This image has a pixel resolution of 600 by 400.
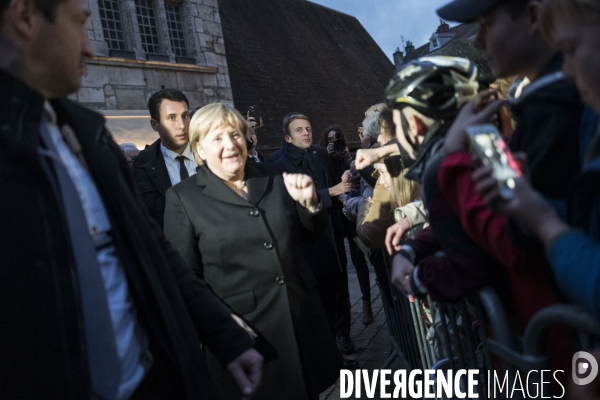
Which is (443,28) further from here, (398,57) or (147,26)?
(147,26)

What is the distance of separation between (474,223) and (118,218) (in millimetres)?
1054

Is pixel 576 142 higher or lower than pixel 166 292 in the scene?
higher

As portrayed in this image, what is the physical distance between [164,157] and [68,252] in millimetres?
2889

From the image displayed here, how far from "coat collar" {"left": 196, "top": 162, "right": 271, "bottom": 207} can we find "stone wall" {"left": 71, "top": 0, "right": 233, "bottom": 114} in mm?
8833

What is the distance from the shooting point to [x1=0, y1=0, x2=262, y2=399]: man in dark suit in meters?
1.35

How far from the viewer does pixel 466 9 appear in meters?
1.63

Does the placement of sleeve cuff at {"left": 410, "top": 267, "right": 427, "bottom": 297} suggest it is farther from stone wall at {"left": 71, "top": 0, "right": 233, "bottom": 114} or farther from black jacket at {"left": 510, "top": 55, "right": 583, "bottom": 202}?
stone wall at {"left": 71, "top": 0, "right": 233, "bottom": 114}

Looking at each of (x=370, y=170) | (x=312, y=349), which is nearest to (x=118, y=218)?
(x=312, y=349)

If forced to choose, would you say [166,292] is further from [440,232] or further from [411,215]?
[411,215]

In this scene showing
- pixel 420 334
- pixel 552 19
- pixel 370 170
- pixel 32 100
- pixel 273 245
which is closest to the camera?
pixel 552 19

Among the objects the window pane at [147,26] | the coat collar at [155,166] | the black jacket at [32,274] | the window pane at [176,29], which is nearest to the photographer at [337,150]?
the coat collar at [155,166]

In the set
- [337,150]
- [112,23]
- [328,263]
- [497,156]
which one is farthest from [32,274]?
[112,23]

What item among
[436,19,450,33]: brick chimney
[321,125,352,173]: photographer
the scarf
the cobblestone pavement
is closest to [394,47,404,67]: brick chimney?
[436,19,450,33]: brick chimney

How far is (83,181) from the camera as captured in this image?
5.00 feet
